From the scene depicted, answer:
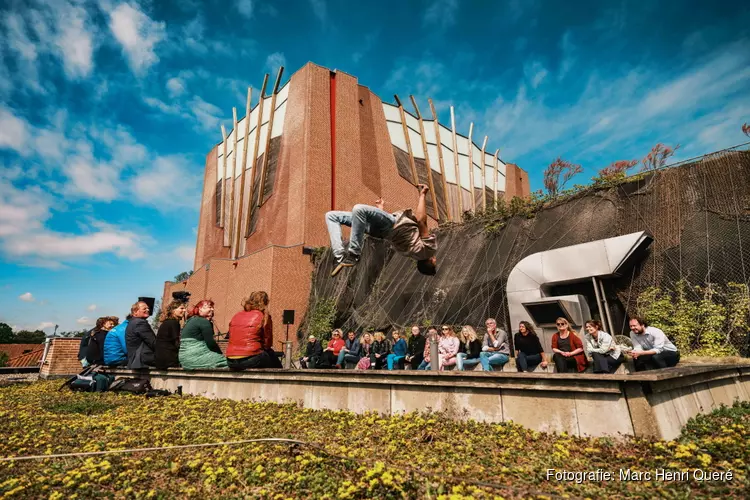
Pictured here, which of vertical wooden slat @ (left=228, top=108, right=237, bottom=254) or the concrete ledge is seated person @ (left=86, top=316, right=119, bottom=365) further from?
vertical wooden slat @ (left=228, top=108, right=237, bottom=254)

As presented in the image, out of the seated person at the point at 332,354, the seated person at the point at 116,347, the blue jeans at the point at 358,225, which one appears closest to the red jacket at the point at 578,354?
the blue jeans at the point at 358,225

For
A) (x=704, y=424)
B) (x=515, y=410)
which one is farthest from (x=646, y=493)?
(x=704, y=424)

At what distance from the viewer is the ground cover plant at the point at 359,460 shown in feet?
7.99

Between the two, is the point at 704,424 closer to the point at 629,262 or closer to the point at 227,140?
the point at 629,262

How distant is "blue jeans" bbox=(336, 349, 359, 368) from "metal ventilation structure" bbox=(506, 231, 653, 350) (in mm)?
4424

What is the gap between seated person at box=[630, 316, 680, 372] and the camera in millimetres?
6199

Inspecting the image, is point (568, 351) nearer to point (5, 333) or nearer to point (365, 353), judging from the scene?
point (365, 353)

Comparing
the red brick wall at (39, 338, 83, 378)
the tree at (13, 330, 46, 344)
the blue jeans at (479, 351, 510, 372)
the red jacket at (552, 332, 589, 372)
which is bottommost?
the tree at (13, 330, 46, 344)

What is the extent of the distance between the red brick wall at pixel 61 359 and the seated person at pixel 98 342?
5.69 m

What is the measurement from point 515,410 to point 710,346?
8152mm

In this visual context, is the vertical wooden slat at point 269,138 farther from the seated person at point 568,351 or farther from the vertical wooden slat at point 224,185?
the seated person at point 568,351

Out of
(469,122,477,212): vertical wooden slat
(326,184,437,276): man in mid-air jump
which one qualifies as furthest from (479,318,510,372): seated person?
(469,122,477,212): vertical wooden slat

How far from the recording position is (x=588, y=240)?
11656 mm

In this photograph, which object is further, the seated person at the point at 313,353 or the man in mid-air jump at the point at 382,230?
the seated person at the point at 313,353
